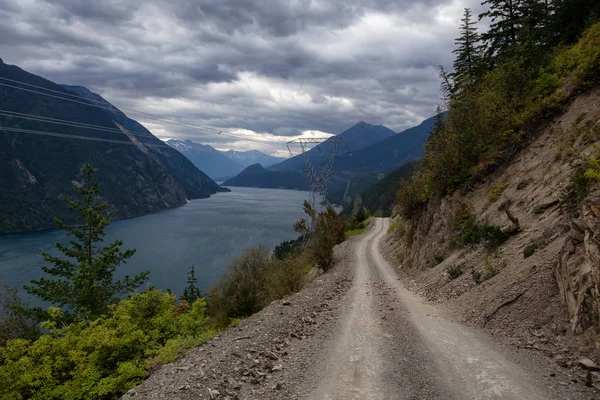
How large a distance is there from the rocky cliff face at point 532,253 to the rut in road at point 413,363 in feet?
4.38

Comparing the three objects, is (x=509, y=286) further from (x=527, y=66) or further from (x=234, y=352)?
(x=527, y=66)

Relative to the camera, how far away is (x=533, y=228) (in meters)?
13.5

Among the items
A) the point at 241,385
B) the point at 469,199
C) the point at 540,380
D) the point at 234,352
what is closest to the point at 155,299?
the point at 234,352

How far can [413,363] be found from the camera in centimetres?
867

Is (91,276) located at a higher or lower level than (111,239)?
higher

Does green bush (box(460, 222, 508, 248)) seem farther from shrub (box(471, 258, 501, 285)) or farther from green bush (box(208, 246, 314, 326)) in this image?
green bush (box(208, 246, 314, 326))

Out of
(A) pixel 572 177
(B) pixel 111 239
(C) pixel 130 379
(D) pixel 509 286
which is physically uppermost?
(A) pixel 572 177

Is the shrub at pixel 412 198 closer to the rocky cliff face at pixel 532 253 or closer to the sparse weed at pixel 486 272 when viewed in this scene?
the rocky cliff face at pixel 532 253

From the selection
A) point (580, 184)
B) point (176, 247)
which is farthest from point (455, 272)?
point (176, 247)

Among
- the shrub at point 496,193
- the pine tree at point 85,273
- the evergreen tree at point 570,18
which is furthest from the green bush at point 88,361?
the evergreen tree at point 570,18

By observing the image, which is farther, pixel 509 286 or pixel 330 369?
pixel 509 286

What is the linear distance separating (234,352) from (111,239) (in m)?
137

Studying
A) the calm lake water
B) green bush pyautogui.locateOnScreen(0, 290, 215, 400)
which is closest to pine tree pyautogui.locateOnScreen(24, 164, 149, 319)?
green bush pyautogui.locateOnScreen(0, 290, 215, 400)

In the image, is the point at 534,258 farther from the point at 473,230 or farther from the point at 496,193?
the point at 496,193
